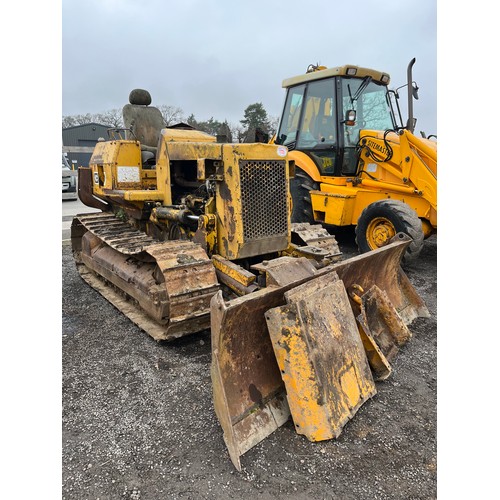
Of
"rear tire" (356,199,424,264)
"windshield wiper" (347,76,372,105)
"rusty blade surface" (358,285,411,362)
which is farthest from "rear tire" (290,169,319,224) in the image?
"rusty blade surface" (358,285,411,362)

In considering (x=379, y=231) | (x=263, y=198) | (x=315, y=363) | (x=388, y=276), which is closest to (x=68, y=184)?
(x=379, y=231)

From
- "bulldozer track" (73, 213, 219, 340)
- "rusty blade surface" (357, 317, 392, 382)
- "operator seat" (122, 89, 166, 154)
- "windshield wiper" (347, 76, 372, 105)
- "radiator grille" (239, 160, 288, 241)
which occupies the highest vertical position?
"windshield wiper" (347, 76, 372, 105)

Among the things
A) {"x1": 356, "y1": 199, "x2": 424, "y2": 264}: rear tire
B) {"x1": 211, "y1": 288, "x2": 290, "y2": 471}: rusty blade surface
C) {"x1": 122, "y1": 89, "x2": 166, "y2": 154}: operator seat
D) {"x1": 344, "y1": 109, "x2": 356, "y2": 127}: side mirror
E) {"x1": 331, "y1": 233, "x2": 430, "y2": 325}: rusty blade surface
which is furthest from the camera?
{"x1": 344, "y1": 109, "x2": 356, "y2": 127}: side mirror

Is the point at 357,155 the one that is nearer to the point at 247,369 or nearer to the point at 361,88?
the point at 361,88

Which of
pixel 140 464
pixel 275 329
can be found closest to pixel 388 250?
pixel 275 329

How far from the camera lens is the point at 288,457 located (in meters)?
2.27

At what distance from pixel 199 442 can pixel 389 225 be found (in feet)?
13.4

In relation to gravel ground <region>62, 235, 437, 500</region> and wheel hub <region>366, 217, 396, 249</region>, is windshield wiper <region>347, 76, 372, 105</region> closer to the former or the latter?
wheel hub <region>366, 217, 396, 249</region>

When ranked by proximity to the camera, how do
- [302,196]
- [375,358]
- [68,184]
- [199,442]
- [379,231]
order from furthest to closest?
[68,184] → [302,196] → [379,231] → [375,358] → [199,442]

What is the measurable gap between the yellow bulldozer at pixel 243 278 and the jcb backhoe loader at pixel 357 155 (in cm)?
185

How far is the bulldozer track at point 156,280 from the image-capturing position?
3.31m

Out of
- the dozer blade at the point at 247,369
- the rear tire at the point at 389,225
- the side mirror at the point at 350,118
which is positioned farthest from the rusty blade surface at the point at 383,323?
the side mirror at the point at 350,118

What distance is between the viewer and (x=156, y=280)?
3.84 metres

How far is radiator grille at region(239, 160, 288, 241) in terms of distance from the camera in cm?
366
